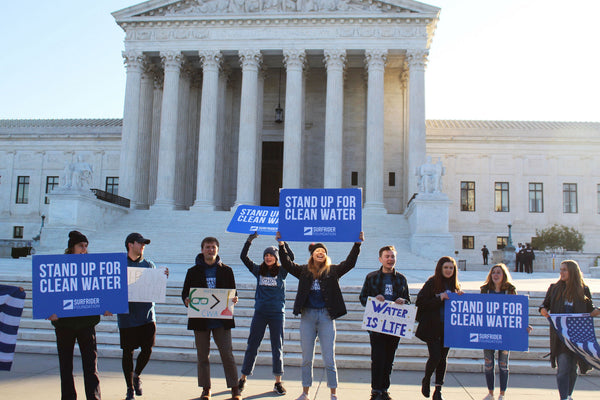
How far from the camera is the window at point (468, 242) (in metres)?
42.9

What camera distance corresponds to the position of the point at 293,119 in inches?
1442

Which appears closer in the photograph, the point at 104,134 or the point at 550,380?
the point at 550,380

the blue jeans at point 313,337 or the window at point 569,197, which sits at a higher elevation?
the window at point 569,197

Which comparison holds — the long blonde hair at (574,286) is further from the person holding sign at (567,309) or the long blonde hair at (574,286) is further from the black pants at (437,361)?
the black pants at (437,361)

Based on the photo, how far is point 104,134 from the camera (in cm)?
4847

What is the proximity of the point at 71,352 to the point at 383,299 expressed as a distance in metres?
4.34

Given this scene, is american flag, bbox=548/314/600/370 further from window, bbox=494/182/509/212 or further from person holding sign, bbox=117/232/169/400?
window, bbox=494/182/509/212

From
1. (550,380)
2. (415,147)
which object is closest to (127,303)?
(550,380)

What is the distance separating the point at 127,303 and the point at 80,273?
30.3 inches

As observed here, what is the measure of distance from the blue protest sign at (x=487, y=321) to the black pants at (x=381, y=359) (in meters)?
0.83

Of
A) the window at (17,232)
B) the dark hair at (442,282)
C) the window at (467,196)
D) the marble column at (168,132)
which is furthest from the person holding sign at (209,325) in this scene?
the window at (17,232)

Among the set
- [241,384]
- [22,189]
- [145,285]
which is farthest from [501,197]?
[22,189]

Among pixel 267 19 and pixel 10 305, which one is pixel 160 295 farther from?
pixel 267 19

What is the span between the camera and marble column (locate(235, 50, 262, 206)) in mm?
36500
